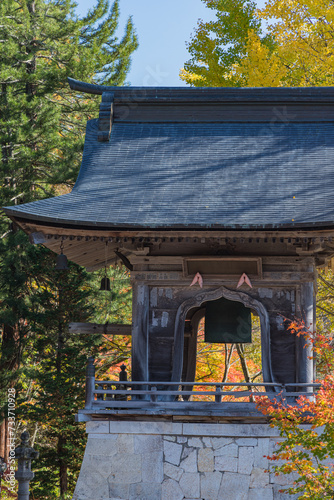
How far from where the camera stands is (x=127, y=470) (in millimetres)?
12297

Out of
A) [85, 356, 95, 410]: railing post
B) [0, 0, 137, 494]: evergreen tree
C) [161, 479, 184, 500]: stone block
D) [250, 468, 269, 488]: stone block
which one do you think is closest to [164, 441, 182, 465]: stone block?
[161, 479, 184, 500]: stone block

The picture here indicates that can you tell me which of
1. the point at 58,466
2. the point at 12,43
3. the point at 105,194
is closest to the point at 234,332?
the point at 105,194

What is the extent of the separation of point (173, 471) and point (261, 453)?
4.99ft

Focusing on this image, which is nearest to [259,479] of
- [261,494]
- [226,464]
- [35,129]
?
[261,494]

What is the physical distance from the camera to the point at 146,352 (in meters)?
13.3

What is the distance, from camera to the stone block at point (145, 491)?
40.0ft

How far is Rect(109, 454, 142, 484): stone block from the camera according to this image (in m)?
12.3

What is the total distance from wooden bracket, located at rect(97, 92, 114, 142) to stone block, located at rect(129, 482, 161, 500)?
709cm

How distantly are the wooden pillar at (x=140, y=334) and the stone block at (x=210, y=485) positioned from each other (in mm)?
2092

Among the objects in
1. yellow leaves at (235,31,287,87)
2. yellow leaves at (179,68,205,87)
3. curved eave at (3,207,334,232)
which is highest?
yellow leaves at (179,68,205,87)

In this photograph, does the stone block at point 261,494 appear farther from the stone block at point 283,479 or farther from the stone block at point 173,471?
the stone block at point 173,471

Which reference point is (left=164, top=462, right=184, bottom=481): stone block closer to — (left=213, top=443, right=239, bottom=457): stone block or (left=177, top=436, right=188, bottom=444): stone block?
(left=177, top=436, right=188, bottom=444): stone block

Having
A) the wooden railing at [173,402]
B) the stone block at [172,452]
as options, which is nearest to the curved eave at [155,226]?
the wooden railing at [173,402]

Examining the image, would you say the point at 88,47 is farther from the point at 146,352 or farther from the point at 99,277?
the point at 146,352
